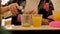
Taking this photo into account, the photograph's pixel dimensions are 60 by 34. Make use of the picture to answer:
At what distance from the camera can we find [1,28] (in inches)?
19.6

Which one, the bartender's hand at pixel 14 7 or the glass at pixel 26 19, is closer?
the glass at pixel 26 19

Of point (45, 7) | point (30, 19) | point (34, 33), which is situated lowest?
point (34, 33)

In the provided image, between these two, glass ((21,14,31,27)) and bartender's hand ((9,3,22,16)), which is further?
bartender's hand ((9,3,22,16))

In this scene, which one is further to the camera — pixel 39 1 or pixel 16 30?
pixel 39 1

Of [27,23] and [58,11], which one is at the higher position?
[58,11]

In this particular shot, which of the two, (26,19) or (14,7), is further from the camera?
(14,7)

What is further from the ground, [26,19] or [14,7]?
[14,7]

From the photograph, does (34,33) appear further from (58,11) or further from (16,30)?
(58,11)

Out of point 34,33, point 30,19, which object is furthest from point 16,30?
point 30,19

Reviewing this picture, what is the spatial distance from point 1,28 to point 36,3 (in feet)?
5.28

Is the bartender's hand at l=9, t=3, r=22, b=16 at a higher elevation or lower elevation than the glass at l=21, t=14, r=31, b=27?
higher

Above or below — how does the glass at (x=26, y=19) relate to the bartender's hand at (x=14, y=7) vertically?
below

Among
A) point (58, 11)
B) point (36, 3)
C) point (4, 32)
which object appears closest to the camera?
point (4, 32)

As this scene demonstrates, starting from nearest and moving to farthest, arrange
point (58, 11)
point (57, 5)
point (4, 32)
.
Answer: point (4, 32) < point (58, 11) < point (57, 5)
